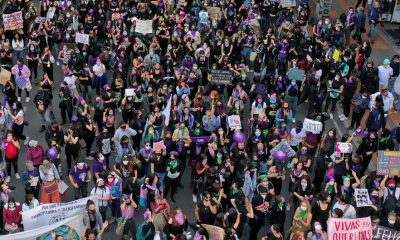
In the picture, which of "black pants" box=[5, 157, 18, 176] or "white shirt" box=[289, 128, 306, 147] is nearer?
"black pants" box=[5, 157, 18, 176]

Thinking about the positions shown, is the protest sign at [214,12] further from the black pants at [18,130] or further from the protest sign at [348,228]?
the protest sign at [348,228]

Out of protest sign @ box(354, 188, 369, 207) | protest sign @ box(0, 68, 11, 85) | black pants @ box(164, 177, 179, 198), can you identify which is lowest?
black pants @ box(164, 177, 179, 198)

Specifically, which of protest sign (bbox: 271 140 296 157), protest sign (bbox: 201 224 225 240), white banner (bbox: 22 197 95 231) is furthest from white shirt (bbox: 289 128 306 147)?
white banner (bbox: 22 197 95 231)

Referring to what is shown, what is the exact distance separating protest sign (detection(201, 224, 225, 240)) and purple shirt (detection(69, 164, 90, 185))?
3.18 metres

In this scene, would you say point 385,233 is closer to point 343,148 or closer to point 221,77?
point 343,148

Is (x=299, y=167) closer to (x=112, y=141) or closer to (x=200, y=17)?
(x=112, y=141)

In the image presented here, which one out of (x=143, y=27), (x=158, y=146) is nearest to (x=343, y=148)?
(x=158, y=146)

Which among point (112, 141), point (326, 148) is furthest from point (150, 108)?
point (326, 148)

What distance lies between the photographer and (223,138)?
14719 millimetres

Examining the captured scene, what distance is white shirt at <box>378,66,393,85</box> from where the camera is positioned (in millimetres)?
17812

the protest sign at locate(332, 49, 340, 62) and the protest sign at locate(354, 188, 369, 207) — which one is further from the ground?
the protest sign at locate(332, 49, 340, 62)

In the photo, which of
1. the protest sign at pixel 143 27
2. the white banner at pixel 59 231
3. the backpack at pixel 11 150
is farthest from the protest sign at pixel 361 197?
the protest sign at pixel 143 27

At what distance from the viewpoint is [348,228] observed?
11.7 meters

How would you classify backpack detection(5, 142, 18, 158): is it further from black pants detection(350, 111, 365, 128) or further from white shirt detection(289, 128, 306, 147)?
black pants detection(350, 111, 365, 128)
